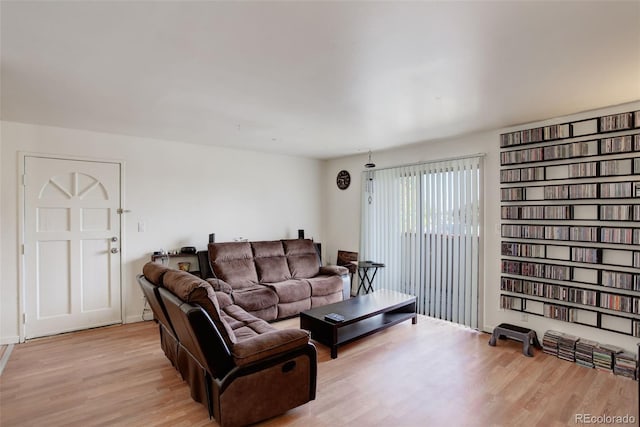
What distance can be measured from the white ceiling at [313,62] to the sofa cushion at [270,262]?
6.65 ft

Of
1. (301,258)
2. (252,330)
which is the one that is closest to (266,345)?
(252,330)

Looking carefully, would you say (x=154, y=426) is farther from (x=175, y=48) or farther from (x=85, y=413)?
→ (x=175, y=48)

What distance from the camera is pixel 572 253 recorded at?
3.22 meters

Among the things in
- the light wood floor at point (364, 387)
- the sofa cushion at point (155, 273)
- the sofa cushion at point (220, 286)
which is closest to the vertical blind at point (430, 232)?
the light wood floor at point (364, 387)

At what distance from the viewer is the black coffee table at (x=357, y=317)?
3.26 m

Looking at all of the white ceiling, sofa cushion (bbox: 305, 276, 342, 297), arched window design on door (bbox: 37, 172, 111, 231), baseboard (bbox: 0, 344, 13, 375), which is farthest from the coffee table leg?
arched window design on door (bbox: 37, 172, 111, 231)

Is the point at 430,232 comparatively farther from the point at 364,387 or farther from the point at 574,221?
the point at 364,387

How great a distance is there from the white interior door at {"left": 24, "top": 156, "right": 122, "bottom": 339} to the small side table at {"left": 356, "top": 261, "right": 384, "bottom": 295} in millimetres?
3434

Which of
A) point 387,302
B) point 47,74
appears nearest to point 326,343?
point 387,302

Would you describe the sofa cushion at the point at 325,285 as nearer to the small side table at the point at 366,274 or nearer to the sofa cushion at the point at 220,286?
the small side table at the point at 366,274

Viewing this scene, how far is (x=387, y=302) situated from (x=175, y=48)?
334cm

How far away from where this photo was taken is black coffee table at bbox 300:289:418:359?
3.26 m

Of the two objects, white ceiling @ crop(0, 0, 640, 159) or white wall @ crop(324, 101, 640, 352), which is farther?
white wall @ crop(324, 101, 640, 352)

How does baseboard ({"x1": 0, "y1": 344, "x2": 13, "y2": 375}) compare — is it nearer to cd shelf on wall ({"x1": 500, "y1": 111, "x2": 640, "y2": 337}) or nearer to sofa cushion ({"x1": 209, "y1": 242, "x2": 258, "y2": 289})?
sofa cushion ({"x1": 209, "y1": 242, "x2": 258, "y2": 289})
